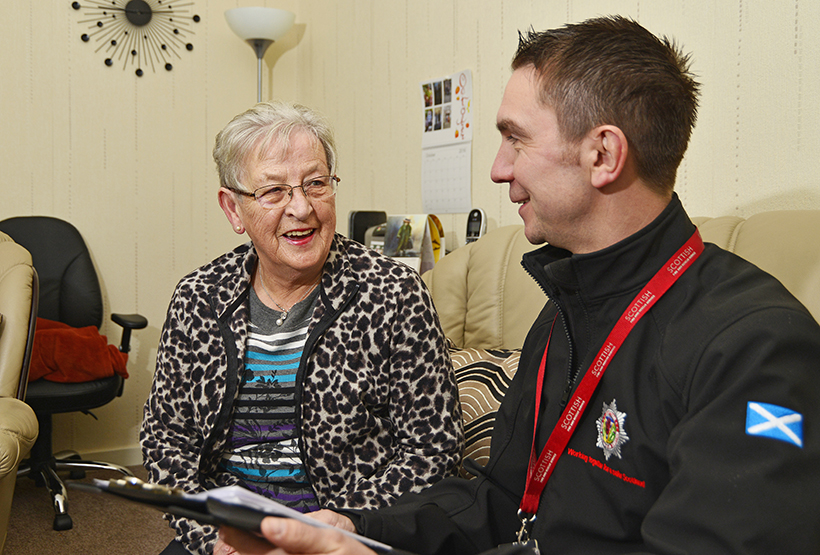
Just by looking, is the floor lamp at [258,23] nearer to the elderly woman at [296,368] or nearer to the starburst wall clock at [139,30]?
the starburst wall clock at [139,30]

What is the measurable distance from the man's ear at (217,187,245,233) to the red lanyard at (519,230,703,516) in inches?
33.6

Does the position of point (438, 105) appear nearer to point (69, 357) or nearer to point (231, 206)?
point (231, 206)

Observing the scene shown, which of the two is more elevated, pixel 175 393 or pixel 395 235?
pixel 395 235

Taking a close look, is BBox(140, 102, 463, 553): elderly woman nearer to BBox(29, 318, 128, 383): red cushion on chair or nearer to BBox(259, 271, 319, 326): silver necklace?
BBox(259, 271, 319, 326): silver necklace

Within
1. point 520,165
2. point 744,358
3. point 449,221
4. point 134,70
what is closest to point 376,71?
point 449,221

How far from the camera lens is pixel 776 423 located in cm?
65

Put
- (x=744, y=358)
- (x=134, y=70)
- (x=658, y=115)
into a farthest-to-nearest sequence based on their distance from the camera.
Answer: (x=134, y=70) → (x=658, y=115) → (x=744, y=358)

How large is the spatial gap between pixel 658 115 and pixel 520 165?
0.60 feet

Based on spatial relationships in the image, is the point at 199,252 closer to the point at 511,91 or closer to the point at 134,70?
the point at 134,70

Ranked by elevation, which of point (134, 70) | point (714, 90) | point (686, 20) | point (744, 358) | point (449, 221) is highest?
point (134, 70)

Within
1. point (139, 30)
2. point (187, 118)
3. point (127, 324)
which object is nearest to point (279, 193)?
point (127, 324)

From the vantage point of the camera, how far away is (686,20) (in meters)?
1.90

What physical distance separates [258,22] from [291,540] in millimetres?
3332

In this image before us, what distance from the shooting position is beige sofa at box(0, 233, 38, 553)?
1812 mm
